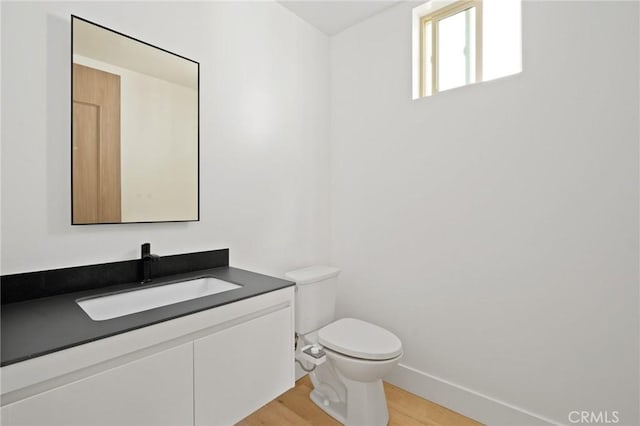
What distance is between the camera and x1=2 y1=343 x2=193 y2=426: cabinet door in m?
0.74

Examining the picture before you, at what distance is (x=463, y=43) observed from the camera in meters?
1.94

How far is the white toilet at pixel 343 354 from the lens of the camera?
5.26 feet

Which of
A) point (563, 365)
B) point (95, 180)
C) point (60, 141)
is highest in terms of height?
point (60, 141)

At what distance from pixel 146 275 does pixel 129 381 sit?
1.89 feet

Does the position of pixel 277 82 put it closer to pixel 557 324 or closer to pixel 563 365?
pixel 557 324

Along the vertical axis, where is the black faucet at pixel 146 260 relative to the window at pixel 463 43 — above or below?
below

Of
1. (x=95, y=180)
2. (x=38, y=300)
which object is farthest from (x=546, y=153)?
(x=38, y=300)

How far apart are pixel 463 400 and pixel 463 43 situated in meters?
2.13

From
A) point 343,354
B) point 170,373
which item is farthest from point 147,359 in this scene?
point 343,354

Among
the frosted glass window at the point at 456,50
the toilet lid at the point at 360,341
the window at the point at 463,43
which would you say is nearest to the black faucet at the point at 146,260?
the toilet lid at the point at 360,341

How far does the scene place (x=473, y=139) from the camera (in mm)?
1757

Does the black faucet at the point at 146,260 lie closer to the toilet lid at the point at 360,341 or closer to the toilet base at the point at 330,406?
the toilet lid at the point at 360,341

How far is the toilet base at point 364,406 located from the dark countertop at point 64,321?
2.70 feet

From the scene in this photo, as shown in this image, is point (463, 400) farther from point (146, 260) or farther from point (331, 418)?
point (146, 260)
